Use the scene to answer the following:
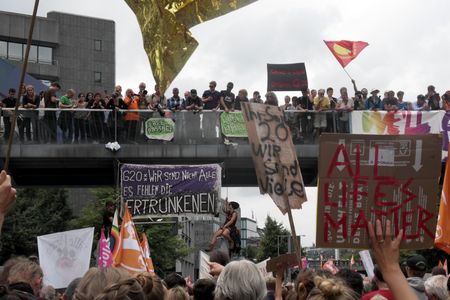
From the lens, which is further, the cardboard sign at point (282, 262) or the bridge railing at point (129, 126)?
the bridge railing at point (129, 126)

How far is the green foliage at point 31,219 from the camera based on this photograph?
54188 mm

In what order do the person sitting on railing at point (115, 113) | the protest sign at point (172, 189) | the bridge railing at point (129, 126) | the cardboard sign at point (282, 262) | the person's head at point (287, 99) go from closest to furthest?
the cardboard sign at point (282, 262), the protest sign at point (172, 189), the bridge railing at point (129, 126), the person sitting on railing at point (115, 113), the person's head at point (287, 99)

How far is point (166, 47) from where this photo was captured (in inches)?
603

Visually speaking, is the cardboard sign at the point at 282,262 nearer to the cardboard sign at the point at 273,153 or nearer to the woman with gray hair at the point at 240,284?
the cardboard sign at the point at 273,153

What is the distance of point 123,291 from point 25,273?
307 centimetres

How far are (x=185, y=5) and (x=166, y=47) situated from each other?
2.73 feet

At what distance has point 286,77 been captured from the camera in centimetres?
2561

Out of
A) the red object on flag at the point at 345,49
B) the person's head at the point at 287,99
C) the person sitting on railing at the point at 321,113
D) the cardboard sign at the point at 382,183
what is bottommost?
the cardboard sign at the point at 382,183

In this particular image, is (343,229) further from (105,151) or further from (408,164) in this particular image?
(105,151)

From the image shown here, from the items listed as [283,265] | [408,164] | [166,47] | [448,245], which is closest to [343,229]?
[408,164]

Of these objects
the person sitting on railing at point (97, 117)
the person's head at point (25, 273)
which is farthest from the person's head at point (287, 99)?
the person's head at point (25, 273)

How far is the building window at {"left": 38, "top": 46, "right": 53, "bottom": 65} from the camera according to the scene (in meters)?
71.6

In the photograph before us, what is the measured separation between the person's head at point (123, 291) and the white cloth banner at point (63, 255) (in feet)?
31.0

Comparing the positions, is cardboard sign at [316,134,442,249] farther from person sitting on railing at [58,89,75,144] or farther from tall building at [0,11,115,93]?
tall building at [0,11,115,93]
